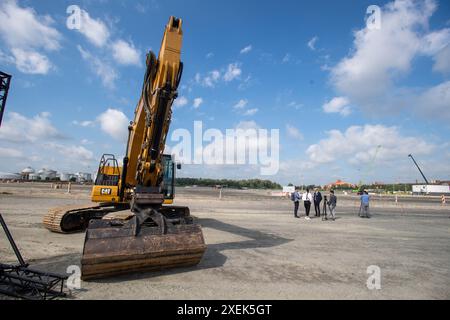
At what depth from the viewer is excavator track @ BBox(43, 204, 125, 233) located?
34.5 ft

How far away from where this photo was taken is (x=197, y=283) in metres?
5.60

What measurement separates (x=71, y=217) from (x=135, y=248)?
6.64 meters

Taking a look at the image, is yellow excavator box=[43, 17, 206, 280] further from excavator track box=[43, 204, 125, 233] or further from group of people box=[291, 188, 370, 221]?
group of people box=[291, 188, 370, 221]

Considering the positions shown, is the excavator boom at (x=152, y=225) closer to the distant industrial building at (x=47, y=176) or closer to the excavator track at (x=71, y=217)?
the excavator track at (x=71, y=217)

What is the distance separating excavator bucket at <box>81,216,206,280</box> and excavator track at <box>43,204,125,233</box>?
5319 millimetres

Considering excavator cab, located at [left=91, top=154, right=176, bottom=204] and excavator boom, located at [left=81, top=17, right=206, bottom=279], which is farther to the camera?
excavator cab, located at [left=91, top=154, right=176, bottom=204]

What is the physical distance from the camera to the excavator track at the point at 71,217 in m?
10.5

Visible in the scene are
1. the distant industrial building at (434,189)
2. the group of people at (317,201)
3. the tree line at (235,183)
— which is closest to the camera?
the group of people at (317,201)

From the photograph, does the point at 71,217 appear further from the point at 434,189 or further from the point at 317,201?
the point at 434,189

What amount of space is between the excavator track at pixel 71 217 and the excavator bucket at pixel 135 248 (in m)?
5.32

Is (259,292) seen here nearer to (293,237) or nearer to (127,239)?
(127,239)

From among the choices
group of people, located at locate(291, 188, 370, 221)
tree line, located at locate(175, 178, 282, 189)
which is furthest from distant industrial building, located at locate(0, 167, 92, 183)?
group of people, located at locate(291, 188, 370, 221)

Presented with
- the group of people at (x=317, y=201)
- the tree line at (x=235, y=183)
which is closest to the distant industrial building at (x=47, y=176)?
the tree line at (x=235, y=183)
